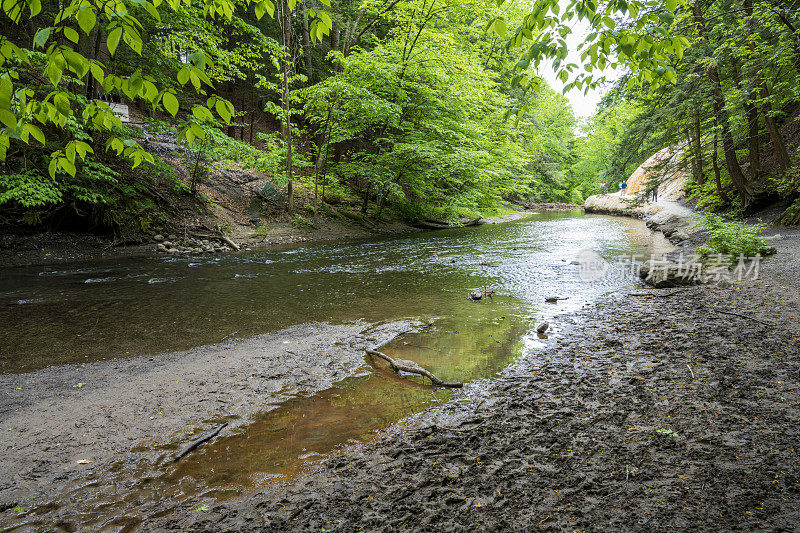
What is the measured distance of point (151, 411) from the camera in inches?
129

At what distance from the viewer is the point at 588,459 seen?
7.87 ft

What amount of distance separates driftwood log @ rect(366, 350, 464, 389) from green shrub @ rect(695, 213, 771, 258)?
7.13m

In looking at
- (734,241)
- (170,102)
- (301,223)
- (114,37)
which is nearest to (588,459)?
(170,102)

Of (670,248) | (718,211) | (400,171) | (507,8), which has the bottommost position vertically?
(670,248)

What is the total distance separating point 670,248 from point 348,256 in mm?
9798

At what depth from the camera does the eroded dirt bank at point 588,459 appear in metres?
1.97

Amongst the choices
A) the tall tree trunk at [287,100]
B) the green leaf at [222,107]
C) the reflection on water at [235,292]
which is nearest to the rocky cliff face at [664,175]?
the reflection on water at [235,292]

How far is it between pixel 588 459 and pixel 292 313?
4824 mm

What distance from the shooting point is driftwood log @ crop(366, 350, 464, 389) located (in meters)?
3.68

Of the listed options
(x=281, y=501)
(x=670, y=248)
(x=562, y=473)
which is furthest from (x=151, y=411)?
(x=670, y=248)

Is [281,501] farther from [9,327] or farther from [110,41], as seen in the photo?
[9,327]

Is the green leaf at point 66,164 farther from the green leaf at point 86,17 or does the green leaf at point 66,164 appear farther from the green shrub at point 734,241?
the green shrub at point 734,241

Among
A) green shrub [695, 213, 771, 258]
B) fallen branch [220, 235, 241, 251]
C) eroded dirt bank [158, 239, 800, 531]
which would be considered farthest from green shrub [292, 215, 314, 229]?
eroded dirt bank [158, 239, 800, 531]

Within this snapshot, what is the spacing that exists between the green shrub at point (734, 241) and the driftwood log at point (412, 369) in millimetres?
7130
